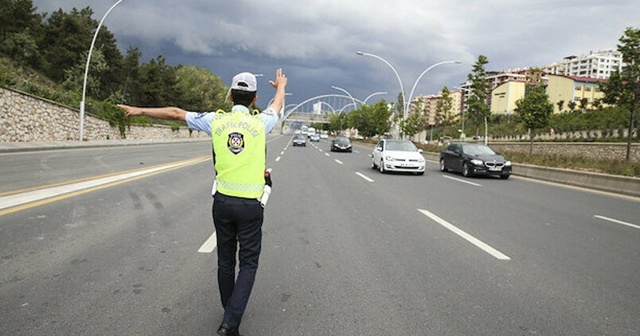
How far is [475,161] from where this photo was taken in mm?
17141

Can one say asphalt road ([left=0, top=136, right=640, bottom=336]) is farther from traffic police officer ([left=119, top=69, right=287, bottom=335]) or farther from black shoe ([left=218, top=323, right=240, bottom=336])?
traffic police officer ([left=119, top=69, right=287, bottom=335])

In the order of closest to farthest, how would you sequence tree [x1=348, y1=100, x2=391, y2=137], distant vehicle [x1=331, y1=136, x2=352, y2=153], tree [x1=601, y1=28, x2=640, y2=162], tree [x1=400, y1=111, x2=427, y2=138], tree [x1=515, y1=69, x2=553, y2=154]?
tree [x1=601, y1=28, x2=640, y2=162], tree [x1=515, y1=69, x2=553, y2=154], distant vehicle [x1=331, y1=136, x2=352, y2=153], tree [x1=400, y1=111, x2=427, y2=138], tree [x1=348, y1=100, x2=391, y2=137]

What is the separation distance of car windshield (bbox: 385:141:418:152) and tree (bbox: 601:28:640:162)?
11.0 meters

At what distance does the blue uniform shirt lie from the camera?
3086 mm

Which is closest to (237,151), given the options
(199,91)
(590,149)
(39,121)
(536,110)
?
(39,121)

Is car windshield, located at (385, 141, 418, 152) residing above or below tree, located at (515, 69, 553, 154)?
below

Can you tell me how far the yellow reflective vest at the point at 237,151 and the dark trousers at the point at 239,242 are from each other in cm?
8

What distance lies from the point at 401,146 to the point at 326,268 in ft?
47.1

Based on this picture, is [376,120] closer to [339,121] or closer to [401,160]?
[401,160]

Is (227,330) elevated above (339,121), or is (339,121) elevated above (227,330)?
(339,121)

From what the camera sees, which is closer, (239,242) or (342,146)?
(239,242)

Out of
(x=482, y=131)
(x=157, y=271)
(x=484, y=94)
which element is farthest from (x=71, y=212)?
(x=482, y=131)

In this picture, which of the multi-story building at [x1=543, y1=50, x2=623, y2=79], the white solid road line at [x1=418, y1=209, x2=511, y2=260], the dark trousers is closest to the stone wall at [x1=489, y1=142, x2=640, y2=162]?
the white solid road line at [x1=418, y1=209, x2=511, y2=260]

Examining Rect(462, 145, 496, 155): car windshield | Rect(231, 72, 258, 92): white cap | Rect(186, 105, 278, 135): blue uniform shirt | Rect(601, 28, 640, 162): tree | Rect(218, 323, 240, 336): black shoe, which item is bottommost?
Rect(218, 323, 240, 336): black shoe
